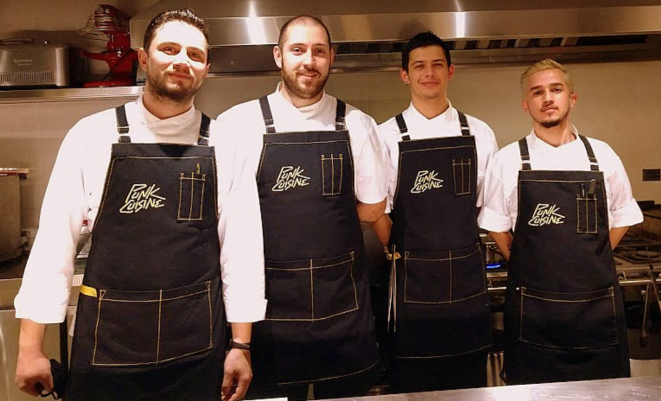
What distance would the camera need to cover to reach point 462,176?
7.31 ft

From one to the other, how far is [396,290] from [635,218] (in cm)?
97

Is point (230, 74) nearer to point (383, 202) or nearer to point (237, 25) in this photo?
point (237, 25)

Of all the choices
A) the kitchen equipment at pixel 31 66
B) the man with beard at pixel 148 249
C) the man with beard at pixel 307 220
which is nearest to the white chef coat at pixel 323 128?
the man with beard at pixel 307 220

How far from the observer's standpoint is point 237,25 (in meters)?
2.36

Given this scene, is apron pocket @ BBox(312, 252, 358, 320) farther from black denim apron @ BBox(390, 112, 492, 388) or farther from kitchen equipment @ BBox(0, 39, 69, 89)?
kitchen equipment @ BBox(0, 39, 69, 89)

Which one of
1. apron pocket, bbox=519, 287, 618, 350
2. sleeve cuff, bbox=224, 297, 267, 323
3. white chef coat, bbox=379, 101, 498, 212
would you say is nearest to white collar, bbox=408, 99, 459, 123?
white chef coat, bbox=379, 101, 498, 212

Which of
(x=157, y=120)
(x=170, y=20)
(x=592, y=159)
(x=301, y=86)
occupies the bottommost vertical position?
(x=592, y=159)

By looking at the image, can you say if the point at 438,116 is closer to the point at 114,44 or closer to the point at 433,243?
the point at 433,243

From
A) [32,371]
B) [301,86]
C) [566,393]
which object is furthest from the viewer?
[301,86]

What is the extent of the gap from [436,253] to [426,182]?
0.88 feet

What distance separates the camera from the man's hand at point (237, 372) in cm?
169

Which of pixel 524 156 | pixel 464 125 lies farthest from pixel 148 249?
pixel 524 156

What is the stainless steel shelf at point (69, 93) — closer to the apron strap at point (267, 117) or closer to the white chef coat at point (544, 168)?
the apron strap at point (267, 117)

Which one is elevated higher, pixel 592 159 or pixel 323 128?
pixel 323 128
